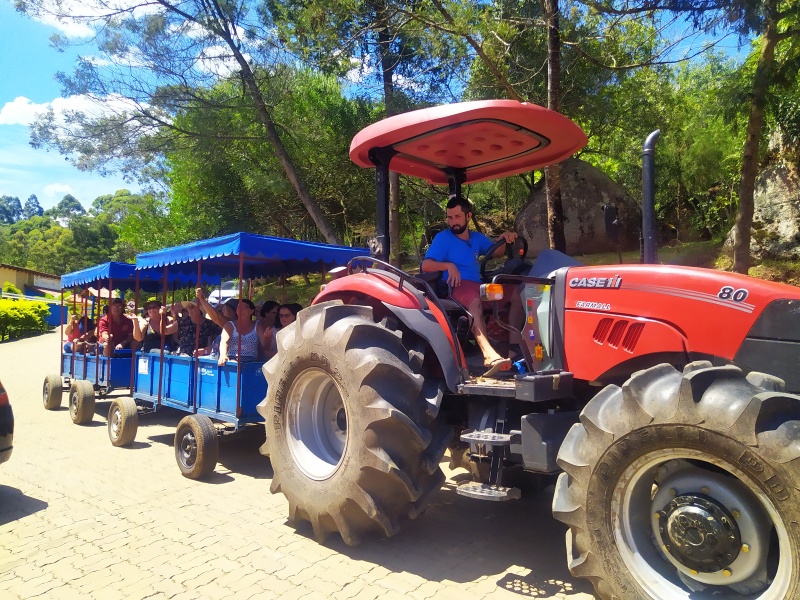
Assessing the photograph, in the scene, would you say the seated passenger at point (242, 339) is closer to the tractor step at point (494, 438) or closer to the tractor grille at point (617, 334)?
the tractor step at point (494, 438)

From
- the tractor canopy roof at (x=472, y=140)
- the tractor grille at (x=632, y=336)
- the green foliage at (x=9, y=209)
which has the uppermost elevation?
the green foliage at (x=9, y=209)

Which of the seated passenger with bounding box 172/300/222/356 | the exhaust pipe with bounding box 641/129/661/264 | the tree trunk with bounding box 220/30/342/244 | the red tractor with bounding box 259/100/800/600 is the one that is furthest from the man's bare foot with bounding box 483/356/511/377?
the tree trunk with bounding box 220/30/342/244

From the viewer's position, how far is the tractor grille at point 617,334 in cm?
314

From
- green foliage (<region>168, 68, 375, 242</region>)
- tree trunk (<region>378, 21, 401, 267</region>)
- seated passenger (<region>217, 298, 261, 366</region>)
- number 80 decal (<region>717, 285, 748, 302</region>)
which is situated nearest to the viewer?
number 80 decal (<region>717, 285, 748, 302</region>)

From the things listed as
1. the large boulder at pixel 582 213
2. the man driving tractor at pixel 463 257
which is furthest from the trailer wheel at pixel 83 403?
the large boulder at pixel 582 213

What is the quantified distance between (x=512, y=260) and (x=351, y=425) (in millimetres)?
1646

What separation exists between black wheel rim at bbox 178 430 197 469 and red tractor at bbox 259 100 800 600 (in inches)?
67.1

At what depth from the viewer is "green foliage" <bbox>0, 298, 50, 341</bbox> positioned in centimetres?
2470

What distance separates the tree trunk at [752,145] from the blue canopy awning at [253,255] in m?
5.79

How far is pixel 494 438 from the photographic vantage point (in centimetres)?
338

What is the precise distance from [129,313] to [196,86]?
203 inches

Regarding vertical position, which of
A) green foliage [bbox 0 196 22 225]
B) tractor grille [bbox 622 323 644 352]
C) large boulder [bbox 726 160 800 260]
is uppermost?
green foliage [bbox 0 196 22 225]

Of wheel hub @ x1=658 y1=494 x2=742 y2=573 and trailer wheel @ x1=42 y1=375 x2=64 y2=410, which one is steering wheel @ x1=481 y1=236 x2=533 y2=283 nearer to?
wheel hub @ x1=658 y1=494 x2=742 y2=573

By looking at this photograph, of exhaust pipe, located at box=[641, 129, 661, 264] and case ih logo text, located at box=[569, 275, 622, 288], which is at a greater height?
exhaust pipe, located at box=[641, 129, 661, 264]
